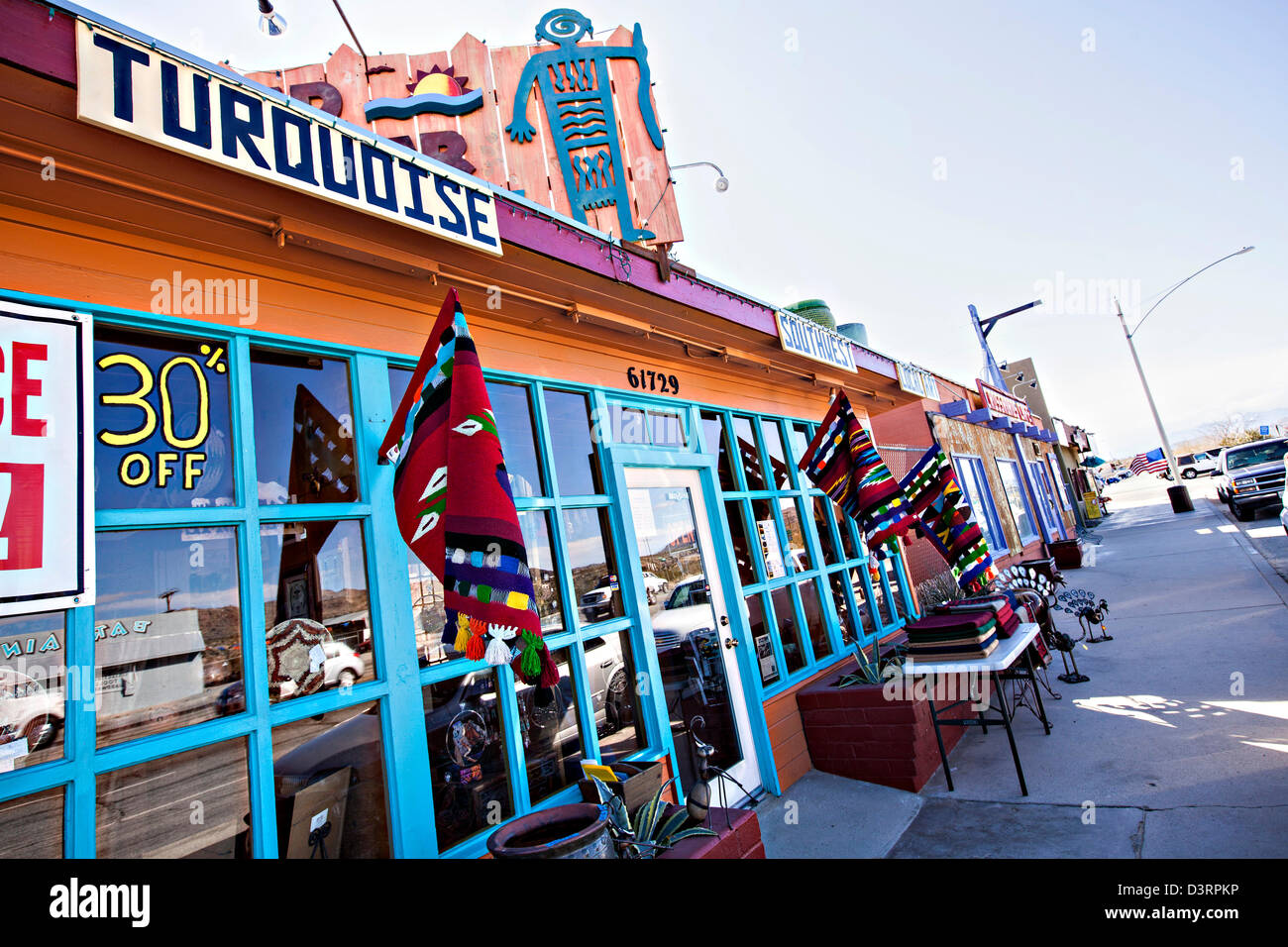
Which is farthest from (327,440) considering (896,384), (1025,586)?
(1025,586)

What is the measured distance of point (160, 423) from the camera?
223cm

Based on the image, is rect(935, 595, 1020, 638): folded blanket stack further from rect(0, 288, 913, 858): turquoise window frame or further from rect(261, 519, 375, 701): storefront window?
rect(261, 519, 375, 701): storefront window

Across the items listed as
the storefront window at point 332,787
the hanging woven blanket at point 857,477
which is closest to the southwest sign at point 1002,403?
the hanging woven blanket at point 857,477

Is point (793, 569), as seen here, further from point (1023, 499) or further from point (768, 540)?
point (1023, 499)

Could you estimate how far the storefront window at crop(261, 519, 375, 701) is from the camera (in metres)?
2.34

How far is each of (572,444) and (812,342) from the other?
2668mm

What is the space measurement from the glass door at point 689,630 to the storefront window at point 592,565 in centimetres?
28

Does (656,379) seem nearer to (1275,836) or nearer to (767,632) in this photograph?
(767,632)

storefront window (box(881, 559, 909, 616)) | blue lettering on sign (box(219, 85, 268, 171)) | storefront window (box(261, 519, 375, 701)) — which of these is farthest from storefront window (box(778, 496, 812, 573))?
blue lettering on sign (box(219, 85, 268, 171))

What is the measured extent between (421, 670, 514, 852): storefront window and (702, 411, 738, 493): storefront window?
8.91ft

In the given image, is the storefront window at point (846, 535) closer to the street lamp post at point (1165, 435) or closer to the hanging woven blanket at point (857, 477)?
the hanging woven blanket at point (857, 477)

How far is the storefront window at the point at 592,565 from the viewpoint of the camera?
3.55m

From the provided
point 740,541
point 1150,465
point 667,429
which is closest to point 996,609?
point 740,541

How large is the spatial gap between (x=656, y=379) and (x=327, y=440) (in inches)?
98.1
